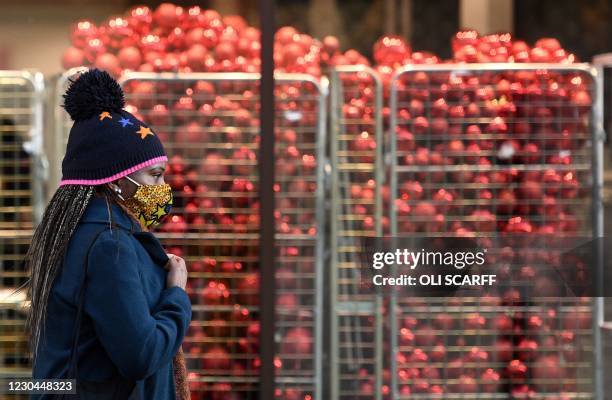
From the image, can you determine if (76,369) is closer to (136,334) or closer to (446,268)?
(136,334)

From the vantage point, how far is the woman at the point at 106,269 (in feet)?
8.55

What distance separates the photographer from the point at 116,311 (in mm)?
2584

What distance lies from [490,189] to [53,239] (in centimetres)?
237

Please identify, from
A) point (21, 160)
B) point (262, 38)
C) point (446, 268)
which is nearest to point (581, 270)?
point (446, 268)

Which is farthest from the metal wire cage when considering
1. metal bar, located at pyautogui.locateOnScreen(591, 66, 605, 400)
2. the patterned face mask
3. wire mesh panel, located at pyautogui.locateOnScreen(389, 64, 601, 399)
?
the patterned face mask

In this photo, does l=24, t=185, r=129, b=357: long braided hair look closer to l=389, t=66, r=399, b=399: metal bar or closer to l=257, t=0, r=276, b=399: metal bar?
l=257, t=0, r=276, b=399: metal bar

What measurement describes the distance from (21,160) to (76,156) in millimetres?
1948

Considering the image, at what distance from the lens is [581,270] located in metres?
4.67

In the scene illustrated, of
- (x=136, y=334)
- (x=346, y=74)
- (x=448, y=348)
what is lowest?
(x=448, y=348)

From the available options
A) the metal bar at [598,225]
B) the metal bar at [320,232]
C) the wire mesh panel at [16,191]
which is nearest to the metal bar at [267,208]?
the metal bar at [320,232]

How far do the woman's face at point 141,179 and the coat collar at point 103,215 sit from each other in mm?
59

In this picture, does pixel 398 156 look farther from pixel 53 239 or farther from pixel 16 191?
pixel 53 239

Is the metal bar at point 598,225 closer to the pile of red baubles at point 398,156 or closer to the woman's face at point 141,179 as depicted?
the pile of red baubles at point 398,156

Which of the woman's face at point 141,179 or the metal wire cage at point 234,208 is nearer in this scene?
the woman's face at point 141,179
